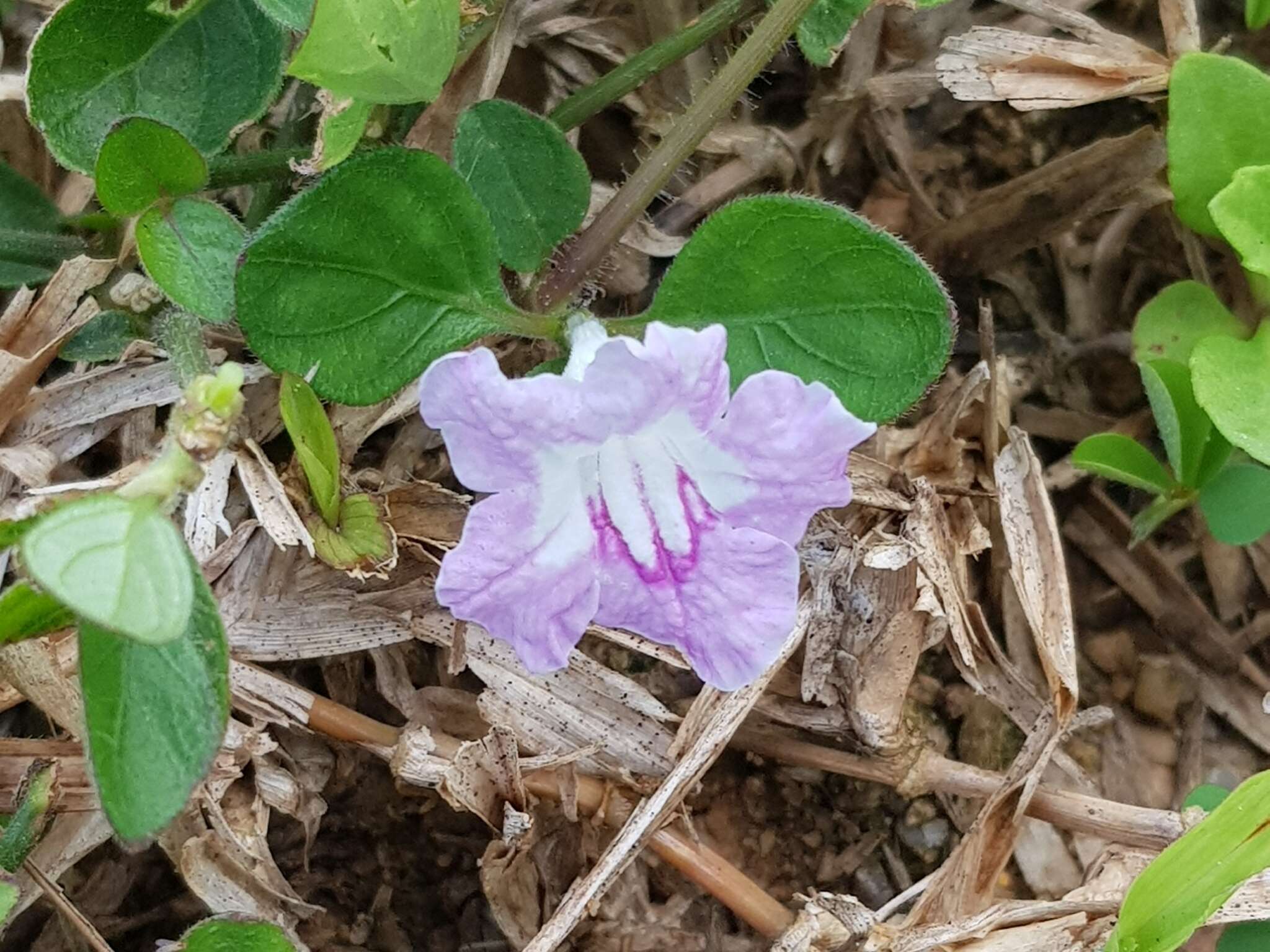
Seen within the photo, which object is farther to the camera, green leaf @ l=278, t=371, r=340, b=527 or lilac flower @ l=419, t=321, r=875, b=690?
green leaf @ l=278, t=371, r=340, b=527

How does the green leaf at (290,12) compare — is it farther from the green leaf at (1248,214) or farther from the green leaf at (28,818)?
the green leaf at (1248,214)

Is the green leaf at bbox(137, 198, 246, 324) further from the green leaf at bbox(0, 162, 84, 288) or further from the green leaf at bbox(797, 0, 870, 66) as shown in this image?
the green leaf at bbox(797, 0, 870, 66)

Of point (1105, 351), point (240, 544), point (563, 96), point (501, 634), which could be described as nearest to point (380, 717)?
point (240, 544)

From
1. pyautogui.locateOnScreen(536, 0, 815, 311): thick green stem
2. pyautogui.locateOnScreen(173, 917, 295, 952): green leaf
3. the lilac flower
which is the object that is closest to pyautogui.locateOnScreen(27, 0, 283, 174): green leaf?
pyautogui.locateOnScreen(536, 0, 815, 311): thick green stem

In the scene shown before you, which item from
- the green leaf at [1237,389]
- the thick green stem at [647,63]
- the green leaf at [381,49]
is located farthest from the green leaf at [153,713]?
the green leaf at [1237,389]

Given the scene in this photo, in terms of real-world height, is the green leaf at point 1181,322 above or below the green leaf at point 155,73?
below

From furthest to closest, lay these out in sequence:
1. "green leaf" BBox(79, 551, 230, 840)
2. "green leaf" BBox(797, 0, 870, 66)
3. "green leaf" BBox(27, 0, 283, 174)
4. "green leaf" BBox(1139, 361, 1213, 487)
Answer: "green leaf" BBox(1139, 361, 1213, 487) < "green leaf" BBox(797, 0, 870, 66) < "green leaf" BBox(27, 0, 283, 174) < "green leaf" BBox(79, 551, 230, 840)

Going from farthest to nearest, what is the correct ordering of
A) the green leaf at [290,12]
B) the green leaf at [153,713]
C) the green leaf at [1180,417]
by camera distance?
the green leaf at [1180,417]
the green leaf at [290,12]
the green leaf at [153,713]

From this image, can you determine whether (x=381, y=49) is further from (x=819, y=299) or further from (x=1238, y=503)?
(x=1238, y=503)
